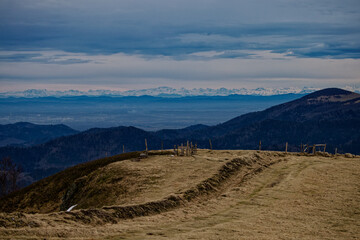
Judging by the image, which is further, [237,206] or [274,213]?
[237,206]

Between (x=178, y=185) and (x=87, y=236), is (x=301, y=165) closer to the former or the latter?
(x=178, y=185)

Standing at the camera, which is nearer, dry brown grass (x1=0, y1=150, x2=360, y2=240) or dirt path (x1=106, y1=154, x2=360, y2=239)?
dry brown grass (x1=0, y1=150, x2=360, y2=240)

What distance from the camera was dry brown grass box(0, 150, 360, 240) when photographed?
2258 centimetres

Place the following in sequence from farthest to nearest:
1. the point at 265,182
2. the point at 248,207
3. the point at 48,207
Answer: the point at 48,207, the point at 265,182, the point at 248,207

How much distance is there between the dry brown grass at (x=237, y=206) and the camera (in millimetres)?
22578

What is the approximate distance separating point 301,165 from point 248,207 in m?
20.9

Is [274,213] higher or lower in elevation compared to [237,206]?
higher

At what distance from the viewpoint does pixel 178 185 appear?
125 ft

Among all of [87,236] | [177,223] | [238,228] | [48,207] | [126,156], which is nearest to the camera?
[87,236]

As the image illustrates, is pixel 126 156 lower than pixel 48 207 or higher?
higher

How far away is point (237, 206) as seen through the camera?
30812 mm

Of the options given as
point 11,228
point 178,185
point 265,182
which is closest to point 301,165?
point 265,182

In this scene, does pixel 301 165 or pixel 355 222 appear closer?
pixel 355 222

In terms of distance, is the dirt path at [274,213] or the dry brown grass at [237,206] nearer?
the dry brown grass at [237,206]
